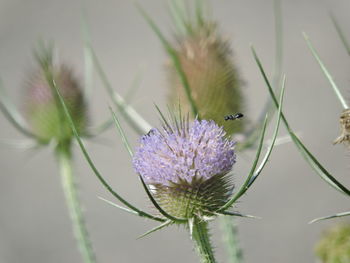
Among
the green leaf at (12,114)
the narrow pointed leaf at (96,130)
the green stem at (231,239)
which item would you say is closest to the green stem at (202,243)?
the green stem at (231,239)

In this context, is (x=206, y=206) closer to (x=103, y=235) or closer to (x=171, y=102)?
(x=171, y=102)

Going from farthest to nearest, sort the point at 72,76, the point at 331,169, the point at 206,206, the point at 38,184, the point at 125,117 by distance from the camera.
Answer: the point at 38,184
the point at 331,169
the point at 72,76
the point at 125,117
the point at 206,206

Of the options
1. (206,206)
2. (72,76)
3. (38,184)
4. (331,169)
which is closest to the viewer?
(206,206)

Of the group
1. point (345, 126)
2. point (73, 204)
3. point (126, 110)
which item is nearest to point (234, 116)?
point (345, 126)

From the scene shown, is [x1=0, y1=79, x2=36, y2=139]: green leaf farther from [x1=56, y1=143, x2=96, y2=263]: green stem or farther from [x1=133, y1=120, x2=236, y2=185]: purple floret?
[x1=133, y1=120, x2=236, y2=185]: purple floret

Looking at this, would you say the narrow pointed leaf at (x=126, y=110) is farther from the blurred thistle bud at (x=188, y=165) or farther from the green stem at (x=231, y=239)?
the blurred thistle bud at (x=188, y=165)

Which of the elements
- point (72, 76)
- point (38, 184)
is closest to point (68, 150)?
point (72, 76)
